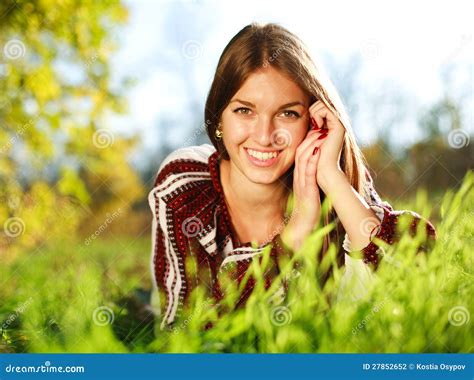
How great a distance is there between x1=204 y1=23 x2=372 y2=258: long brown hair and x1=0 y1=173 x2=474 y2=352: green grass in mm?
344

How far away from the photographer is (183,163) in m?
2.09

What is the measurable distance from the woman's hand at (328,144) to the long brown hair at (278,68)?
0.07ft

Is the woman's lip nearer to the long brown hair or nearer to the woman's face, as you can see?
the woman's face

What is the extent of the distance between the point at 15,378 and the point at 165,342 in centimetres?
43

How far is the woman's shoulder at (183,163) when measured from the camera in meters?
2.07

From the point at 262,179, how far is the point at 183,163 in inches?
11.7

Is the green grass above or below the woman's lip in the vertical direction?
below

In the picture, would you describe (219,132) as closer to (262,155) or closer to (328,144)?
(262,155)

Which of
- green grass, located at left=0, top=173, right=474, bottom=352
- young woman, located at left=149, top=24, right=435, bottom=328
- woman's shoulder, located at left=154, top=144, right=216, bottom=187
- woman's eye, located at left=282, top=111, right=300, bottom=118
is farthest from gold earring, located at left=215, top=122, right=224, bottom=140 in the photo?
green grass, located at left=0, top=173, right=474, bottom=352

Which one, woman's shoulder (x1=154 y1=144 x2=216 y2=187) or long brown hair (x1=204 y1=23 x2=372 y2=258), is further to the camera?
woman's shoulder (x1=154 y1=144 x2=216 y2=187)

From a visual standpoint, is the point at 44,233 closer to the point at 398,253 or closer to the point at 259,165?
the point at 259,165

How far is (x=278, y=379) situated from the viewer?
5.30 ft

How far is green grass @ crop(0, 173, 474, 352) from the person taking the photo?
145cm

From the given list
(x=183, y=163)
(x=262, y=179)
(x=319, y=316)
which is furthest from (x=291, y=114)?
(x=319, y=316)
